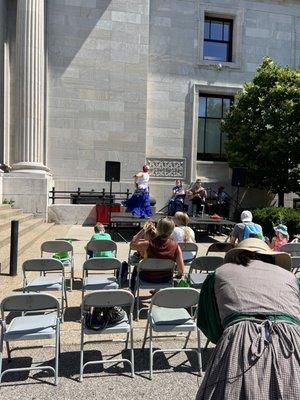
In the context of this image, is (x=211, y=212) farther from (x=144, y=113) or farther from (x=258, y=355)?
(x=258, y=355)

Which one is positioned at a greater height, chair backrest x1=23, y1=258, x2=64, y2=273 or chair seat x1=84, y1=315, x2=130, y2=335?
chair backrest x1=23, y1=258, x2=64, y2=273

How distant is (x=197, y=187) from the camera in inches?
699

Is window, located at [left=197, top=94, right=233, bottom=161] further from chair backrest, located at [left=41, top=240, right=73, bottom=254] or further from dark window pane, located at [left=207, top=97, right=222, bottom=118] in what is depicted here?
chair backrest, located at [left=41, top=240, right=73, bottom=254]

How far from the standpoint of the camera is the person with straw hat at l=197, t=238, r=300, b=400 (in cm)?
194

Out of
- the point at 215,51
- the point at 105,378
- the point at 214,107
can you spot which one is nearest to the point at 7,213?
the point at 105,378

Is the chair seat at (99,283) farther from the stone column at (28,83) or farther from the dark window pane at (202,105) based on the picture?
the dark window pane at (202,105)

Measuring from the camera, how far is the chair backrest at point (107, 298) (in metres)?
4.02

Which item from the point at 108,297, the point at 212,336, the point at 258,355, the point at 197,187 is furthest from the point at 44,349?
the point at 197,187

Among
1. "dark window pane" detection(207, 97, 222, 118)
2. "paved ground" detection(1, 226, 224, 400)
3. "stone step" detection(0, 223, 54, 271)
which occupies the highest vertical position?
"dark window pane" detection(207, 97, 222, 118)

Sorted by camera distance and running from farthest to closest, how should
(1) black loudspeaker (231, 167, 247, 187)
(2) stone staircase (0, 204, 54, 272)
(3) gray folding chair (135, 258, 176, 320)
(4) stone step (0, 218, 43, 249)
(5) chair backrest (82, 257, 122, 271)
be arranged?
1. (1) black loudspeaker (231, 167, 247, 187)
2. (4) stone step (0, 218, 43, 249)
3. (2) stone staircase (0, 204, 54, 272)
4. (5) chair backrest (82, 257, 122, 271)
5. (3) gray folding chair (135, 258, 176, 320)

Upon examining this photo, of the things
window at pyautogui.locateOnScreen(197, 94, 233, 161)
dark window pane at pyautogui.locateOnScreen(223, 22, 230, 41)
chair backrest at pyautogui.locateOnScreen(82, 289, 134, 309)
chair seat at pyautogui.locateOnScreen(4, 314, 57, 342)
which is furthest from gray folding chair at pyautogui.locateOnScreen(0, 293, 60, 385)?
dark window pane at pyautogui.locateOnScreen(223, 22, 230, 41)

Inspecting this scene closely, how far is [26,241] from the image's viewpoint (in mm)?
11164

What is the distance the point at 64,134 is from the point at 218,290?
56.6ft

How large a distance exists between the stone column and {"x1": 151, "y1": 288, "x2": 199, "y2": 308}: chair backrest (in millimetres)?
13090
